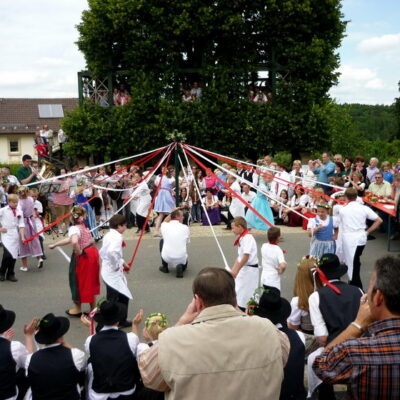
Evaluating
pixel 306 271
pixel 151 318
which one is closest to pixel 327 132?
pixel 306 271

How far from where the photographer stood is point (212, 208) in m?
13.7

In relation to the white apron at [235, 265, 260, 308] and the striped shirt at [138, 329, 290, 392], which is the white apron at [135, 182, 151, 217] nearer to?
the white apron at [235, 265, 260, 308]

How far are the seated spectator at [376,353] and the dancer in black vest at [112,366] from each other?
1739 mm

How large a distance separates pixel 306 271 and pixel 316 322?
939 mm

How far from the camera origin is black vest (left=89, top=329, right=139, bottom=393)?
354 cm

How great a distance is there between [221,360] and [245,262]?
408cm

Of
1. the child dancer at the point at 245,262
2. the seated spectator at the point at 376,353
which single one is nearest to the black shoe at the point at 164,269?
the child dancer at the point at 245,262

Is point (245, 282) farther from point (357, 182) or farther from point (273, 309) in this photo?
point (357, 182)

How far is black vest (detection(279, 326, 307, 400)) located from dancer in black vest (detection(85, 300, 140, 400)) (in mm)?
1128

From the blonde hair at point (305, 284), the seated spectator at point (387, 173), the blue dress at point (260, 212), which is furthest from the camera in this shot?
the seated spectator at point (387, 173)

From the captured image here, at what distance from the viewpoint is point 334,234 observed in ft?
25.8

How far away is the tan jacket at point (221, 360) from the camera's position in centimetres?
221

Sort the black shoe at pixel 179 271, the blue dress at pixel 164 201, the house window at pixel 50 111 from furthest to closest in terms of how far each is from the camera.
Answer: the house window at pixel 50 111
the blue dress at pixel 164 201
the black shoe at pixel 179 271

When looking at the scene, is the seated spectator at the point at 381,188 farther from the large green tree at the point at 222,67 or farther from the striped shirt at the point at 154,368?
the striped shirt at the point at 154,368
